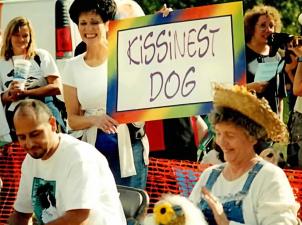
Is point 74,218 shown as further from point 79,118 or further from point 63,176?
point 79,118

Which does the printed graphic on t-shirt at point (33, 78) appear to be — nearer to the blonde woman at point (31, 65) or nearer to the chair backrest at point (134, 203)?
the blonde woman at point (31, 65)

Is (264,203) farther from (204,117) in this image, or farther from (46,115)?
(204,117)

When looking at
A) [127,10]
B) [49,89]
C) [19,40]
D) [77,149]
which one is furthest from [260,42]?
[77,149]

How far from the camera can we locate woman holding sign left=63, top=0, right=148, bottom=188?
22.7ft

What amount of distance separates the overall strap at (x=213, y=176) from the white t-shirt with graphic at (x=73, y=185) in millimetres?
577

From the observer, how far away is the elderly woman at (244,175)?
5.05 meters

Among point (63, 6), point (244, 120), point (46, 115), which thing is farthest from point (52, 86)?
point (244, 120)

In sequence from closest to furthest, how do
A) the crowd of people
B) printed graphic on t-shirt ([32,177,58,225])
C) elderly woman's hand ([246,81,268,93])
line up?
the crowd of people, printed graphic on t-shirt ([32,177,58,225]), elderly woman's hand ([246,81,268,93])

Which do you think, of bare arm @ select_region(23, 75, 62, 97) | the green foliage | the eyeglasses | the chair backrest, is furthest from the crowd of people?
the green foliage

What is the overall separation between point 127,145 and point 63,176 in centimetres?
133

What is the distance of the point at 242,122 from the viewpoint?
208 inches

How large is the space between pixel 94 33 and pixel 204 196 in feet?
6.78

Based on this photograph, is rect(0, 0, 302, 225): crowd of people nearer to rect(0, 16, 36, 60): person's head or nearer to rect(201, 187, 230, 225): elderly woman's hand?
rect(201, 187, 230, 225): elderly woman's hand

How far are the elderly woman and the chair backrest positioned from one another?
534 mm
